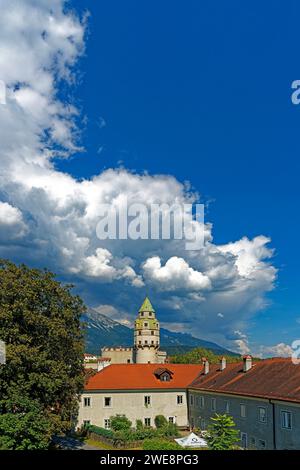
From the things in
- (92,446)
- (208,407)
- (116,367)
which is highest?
(116,367)

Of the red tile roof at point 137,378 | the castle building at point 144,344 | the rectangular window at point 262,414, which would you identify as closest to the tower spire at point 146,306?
the castle building at point 144,344

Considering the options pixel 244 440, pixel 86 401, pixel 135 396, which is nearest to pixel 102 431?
pixel 86 401

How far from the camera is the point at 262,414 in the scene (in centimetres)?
4097

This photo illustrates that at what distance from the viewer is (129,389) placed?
5972 cm

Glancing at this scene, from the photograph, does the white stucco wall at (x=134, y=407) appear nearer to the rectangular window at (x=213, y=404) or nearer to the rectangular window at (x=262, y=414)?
the rectangular window at (x=213, y=404)

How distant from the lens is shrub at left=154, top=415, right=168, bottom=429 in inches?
2330

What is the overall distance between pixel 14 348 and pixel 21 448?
313 inches

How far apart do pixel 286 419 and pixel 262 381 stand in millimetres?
7293

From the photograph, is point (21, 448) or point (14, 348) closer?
point (21, 448)

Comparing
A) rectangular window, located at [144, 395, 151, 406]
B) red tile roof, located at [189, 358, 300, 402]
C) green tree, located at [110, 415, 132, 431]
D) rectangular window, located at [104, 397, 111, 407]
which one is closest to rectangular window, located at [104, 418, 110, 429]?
green tree, located at [110, 415, 132, 431]

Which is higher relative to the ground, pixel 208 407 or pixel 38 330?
pixel 38 330

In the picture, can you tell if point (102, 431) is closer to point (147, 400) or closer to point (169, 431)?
point (169, 431)
